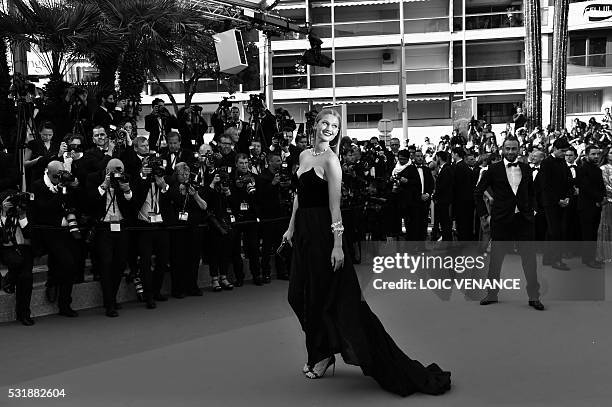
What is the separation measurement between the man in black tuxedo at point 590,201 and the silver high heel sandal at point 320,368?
725 centimetres

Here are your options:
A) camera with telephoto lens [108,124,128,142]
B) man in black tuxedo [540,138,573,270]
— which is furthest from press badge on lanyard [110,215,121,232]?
man in black tuxedo [540,138,573,270]

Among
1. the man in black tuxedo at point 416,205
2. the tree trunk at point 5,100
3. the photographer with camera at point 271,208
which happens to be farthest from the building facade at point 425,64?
the photographer with camera at point 271,208

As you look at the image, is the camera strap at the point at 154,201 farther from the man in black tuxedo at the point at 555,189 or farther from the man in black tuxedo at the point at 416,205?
the man in black tuxedo at the point at 555,189

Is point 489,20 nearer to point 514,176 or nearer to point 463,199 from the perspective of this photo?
point 463,199

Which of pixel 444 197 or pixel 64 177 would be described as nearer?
pixel 64 177

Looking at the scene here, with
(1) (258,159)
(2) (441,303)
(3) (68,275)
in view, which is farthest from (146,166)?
(2) (441,303)

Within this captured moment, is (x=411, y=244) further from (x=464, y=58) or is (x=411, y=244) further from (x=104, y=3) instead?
(x=464, y=58)

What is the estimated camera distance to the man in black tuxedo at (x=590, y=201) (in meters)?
12.0

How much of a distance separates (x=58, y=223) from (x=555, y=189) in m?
7.39

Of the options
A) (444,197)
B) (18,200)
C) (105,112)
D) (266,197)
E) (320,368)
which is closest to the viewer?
(320,368)

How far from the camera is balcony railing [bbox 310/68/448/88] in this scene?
142 ft

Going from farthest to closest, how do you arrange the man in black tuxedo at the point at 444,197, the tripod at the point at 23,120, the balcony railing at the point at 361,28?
the balcony railing at the point at 361,28 < the man in black tuxedo at the point at 444,197 < the tripod at the point at 23,120

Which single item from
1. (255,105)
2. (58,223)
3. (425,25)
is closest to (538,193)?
(255,105)

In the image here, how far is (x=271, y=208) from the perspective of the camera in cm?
1105
